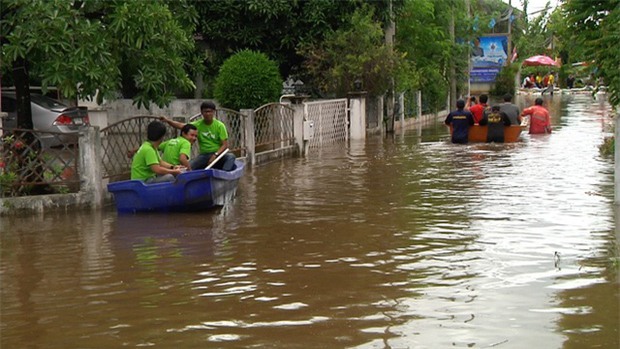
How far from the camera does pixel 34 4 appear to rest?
12.2 metres

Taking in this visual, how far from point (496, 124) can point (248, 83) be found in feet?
22.0

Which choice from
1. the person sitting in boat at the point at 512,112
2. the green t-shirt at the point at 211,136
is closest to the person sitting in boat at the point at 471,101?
the person sitting in boat at the point at 512,112

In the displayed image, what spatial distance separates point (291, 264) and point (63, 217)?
195 inches

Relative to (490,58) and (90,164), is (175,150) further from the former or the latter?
(490,58)

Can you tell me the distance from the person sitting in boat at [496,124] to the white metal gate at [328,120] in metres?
4.57

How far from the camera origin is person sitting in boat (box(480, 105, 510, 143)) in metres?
23.5

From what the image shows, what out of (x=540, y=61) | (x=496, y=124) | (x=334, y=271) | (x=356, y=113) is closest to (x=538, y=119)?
(x=496, y=124)

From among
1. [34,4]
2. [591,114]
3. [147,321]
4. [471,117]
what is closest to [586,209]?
[147,321]

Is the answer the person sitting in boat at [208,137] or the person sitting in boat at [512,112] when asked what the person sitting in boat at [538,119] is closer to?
the person sitting in boat at [512,112]

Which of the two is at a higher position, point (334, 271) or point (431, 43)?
point (431, 43)

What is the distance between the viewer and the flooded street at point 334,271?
6.54 metres

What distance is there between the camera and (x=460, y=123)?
78.2 feet

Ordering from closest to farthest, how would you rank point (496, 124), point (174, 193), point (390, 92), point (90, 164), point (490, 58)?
point (174, 193) → point (90, 164) → point (496, 124) → point (390, 92) → point (490, 58)

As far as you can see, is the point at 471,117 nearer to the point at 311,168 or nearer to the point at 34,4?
the point at 311,168
